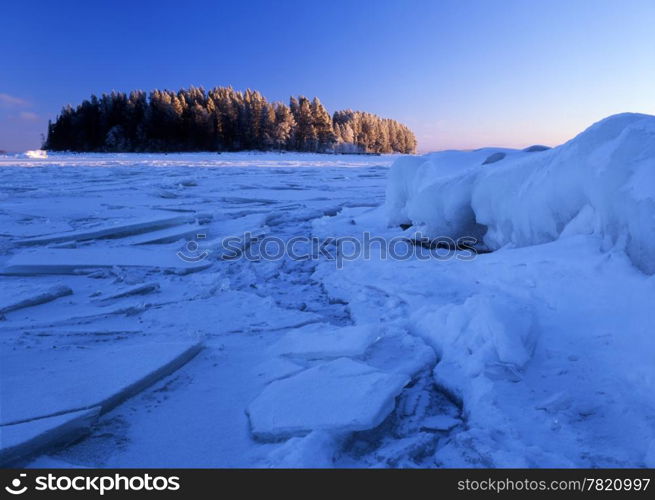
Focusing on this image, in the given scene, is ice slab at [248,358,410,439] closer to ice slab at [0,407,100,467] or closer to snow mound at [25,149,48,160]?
ice slab at [0,407,100,467]

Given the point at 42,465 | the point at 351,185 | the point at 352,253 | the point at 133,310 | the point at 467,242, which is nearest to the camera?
the point at 42,465

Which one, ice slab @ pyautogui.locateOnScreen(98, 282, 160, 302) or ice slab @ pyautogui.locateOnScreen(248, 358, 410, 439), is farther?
ice slab @ pyautogui.locateOnScreen(98, 282, 160, 302)

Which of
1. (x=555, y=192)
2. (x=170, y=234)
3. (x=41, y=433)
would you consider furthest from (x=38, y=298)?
(x=555, y=192)

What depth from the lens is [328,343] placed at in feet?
7.18

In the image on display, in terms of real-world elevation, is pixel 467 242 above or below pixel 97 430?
above

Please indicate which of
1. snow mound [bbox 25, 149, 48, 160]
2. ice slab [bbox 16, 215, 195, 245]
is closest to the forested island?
snow mound [bbox 25, 149, 48, 160]

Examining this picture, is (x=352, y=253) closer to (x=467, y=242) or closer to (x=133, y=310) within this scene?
(x=467, y=242)

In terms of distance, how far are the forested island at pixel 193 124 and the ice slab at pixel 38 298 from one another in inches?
1701

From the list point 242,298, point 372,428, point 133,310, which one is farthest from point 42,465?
point 242,298

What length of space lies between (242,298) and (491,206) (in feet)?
8.81

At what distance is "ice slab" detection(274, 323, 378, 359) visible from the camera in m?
2.11

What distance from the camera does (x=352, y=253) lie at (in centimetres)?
446

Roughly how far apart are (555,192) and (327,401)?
257 cm

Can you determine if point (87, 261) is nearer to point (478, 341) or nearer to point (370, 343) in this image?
point (370, 343)
